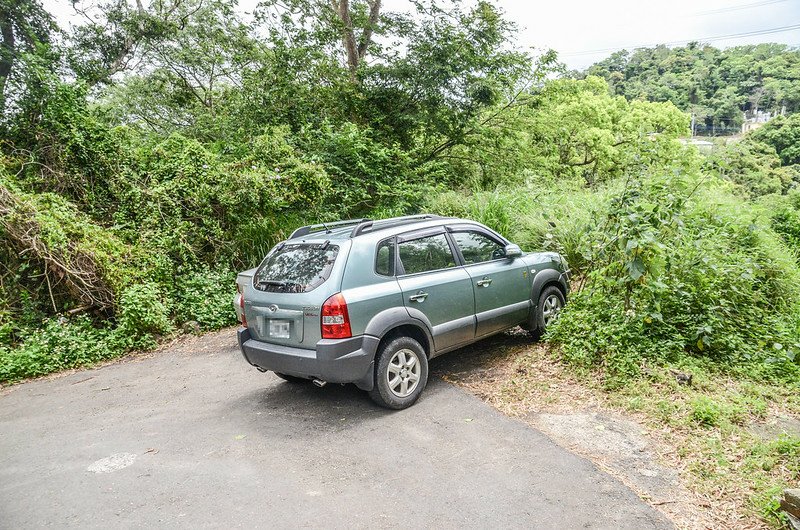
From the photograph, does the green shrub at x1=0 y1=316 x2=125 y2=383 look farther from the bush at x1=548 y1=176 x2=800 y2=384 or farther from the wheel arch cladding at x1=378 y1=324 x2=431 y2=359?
the bush at x1=548 y1=176 x2=800 y2=384

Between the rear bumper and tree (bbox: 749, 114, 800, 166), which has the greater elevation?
tree (bbox: 749, 114, 800, 166)

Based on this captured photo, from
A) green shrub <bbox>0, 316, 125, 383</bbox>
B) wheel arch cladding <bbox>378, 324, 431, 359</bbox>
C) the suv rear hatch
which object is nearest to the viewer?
the suv rear hatch

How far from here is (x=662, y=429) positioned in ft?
13.4

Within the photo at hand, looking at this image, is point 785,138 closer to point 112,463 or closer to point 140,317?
point 140,317

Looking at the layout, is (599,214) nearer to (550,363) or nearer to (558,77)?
(550,363)

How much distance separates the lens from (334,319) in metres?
4.20

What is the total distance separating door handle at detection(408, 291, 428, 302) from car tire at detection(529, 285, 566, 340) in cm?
196

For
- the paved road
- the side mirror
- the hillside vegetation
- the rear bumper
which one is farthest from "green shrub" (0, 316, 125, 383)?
the side mirror

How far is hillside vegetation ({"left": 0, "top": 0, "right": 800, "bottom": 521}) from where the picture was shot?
5.71 m

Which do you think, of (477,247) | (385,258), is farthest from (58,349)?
(477,247)

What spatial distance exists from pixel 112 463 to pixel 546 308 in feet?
16.5

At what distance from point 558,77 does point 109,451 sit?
15207 mm

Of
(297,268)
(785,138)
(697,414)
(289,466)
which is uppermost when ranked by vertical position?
(785,138)

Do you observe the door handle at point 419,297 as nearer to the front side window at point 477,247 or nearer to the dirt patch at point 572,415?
the front side window at point 477,247
